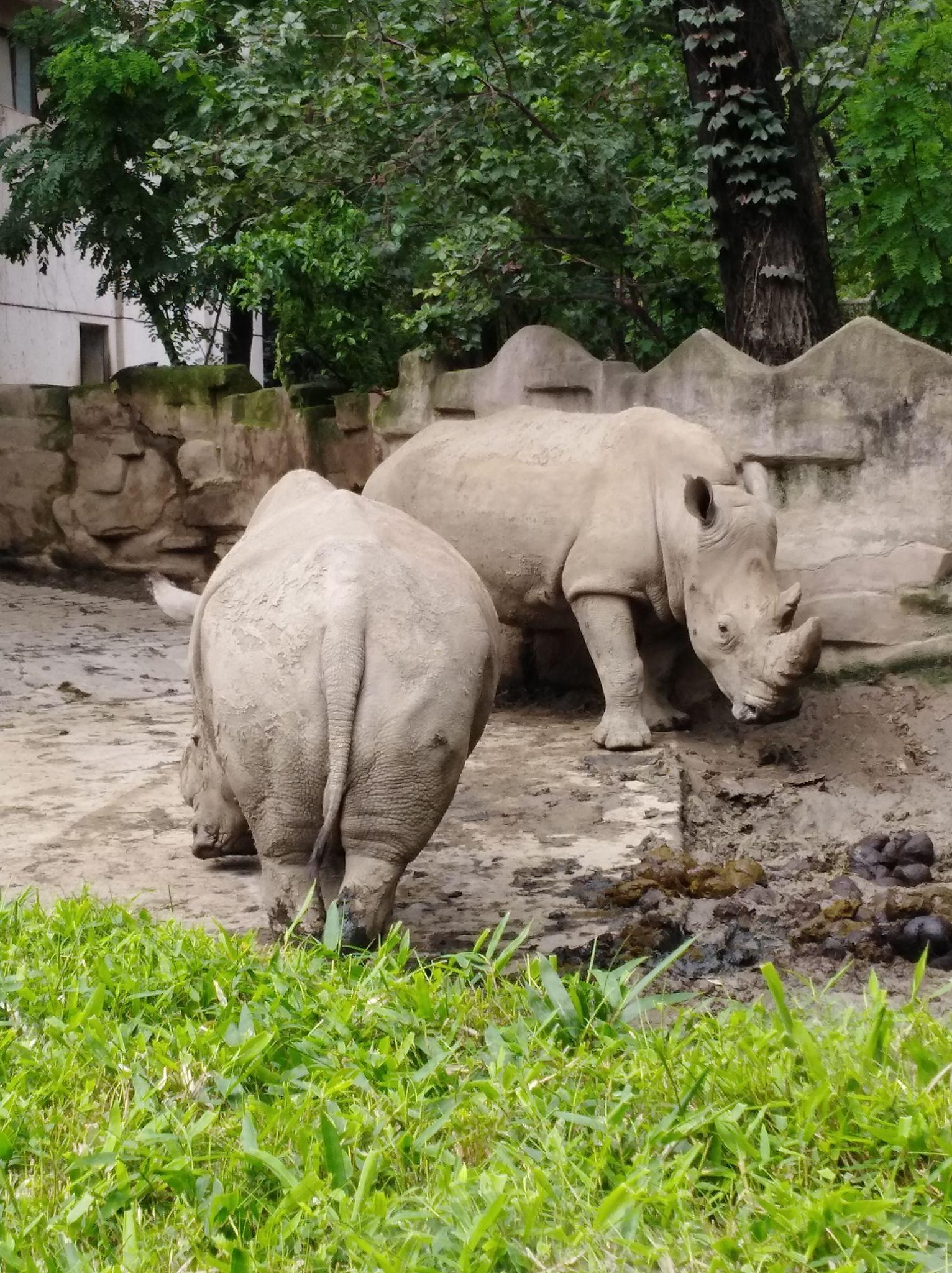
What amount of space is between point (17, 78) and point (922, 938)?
14813mm

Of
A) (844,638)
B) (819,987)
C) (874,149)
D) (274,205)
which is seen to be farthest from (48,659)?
(819,987)

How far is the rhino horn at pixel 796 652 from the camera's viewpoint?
6.36 meters

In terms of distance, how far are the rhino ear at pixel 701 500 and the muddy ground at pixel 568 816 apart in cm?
107

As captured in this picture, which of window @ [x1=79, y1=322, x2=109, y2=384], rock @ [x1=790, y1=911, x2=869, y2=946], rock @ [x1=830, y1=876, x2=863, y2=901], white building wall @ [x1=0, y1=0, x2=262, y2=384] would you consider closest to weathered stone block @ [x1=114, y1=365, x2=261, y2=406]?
white building wall @ [x1=0, y1=0, x2=262, y2=384]

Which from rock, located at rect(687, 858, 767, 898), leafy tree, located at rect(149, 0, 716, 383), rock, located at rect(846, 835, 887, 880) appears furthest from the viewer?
leafy tree, located at rect(149, 0, 716, 383)

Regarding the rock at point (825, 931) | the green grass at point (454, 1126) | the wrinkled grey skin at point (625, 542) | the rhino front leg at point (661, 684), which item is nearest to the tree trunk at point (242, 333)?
the wrinkled grey skin at point (625, 542)

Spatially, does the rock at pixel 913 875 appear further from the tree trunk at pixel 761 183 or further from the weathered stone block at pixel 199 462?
the weathered stone block at pixel 199 462

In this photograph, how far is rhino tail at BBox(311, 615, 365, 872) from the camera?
3.78 metres

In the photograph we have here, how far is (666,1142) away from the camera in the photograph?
2668mm

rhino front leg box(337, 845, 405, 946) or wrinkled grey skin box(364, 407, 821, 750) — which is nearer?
rhino front leg box(337, 845, 405, 946)

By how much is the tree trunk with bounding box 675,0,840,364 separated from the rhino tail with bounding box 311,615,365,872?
5.21 m

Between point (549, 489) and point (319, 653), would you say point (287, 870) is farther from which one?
point (549, 489)

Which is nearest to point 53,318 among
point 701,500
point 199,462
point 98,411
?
point 98,411

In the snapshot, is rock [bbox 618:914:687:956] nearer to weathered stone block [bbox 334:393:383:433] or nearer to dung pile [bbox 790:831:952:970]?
dung pile [bbox 790:831:952:970]
